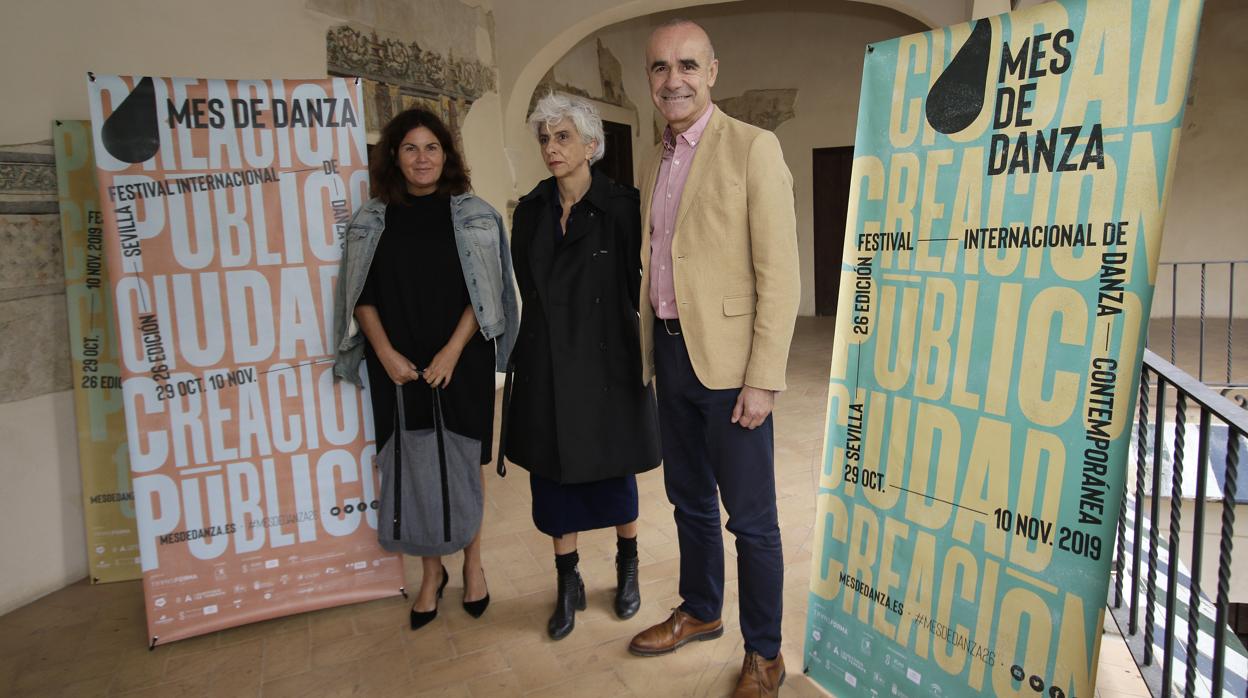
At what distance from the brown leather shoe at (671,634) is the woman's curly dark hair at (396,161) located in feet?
4.87

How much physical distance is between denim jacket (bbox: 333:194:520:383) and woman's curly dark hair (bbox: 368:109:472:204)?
5cm

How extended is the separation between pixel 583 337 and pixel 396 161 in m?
0.83

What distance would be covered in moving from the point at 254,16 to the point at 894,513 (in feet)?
11.8

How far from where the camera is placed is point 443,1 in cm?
505

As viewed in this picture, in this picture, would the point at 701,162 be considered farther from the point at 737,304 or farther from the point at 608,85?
the point at 608,85

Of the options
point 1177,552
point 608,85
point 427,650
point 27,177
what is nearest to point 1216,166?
point 608,85

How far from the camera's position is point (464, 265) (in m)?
2.35

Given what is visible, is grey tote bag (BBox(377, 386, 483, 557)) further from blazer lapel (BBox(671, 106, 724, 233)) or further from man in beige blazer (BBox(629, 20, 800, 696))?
blazer lapel (BBox(671, 106, 724, 233))

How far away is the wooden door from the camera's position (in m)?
8.93

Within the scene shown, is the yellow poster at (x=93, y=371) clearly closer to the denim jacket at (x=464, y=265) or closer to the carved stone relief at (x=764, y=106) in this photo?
→ the denim jacket at (x=464, y=265)

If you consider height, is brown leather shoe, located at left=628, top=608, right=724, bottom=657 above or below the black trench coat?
below

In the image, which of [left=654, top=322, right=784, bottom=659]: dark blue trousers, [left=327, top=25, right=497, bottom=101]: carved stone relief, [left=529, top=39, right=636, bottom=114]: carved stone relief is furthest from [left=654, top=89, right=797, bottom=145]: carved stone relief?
[left=654, top=322, right=784, bottom=659]: dark blue trousers

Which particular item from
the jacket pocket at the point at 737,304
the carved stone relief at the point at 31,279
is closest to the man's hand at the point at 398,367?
the jacket pocket at the point at 737,304

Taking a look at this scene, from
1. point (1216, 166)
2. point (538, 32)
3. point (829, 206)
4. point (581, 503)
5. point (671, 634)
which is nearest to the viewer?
point (671, 634)
